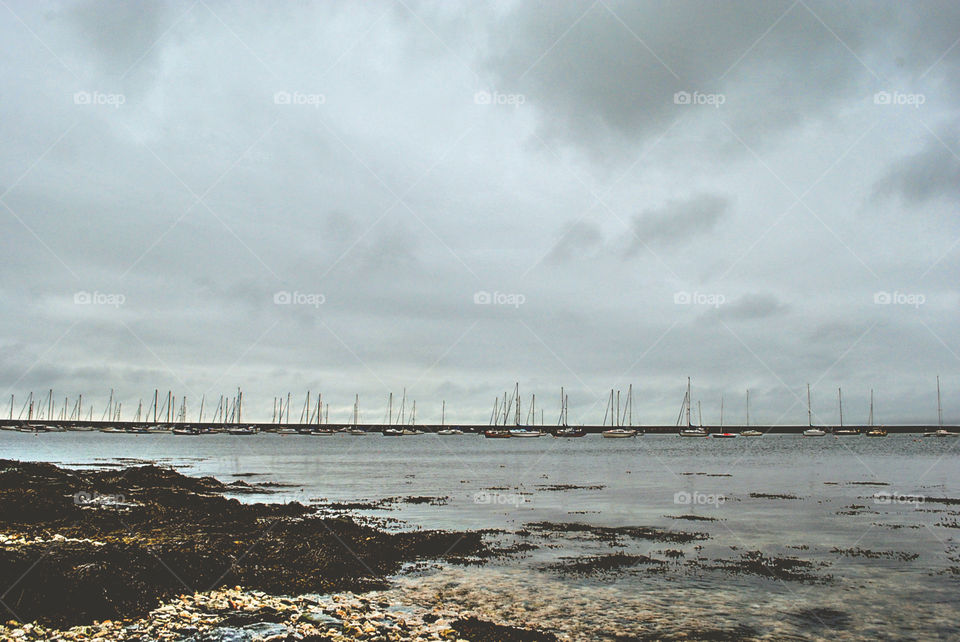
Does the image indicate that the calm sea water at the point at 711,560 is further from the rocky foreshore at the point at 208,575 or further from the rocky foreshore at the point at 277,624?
the rocky foreshore at the point at 208,575

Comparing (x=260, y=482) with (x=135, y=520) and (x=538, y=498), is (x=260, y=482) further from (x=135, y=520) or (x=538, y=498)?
(x=135, y=520)

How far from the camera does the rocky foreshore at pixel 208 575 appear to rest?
617 inches

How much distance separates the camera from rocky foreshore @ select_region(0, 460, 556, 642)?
617 inches

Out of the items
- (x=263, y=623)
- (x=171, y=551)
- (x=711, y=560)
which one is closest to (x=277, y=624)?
(x=263, y=623)

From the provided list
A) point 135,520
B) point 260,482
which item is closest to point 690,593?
point 135,520

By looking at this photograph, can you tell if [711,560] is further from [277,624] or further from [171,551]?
[171,551]

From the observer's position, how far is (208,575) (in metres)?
20.0

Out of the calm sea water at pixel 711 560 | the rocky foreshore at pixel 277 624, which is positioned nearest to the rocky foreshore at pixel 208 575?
the rocky foreshore at pixel 277 624

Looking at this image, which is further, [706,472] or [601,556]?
[706,472]

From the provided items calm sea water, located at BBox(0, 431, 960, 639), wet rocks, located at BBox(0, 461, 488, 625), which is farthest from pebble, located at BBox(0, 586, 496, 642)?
calm sea water, located at BBox(0, 431, 960, 639)

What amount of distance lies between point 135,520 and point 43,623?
Result: 15919 millimetres

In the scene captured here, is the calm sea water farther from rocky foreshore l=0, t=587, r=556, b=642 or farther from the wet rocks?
the wet rocks

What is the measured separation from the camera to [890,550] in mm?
27797

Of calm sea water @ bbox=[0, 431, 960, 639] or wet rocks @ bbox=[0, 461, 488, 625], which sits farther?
calm sea water @ bbox=[0, 431, 960, 639]
